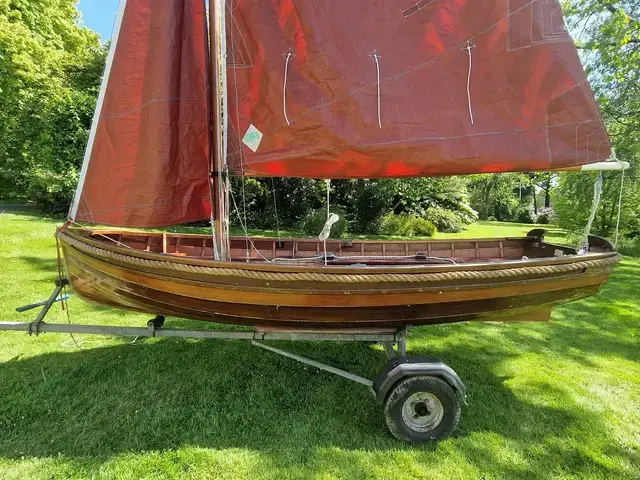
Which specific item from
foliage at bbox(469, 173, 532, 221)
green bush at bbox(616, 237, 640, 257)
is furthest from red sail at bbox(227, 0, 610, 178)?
foliage at bbox(469, 173, 532, 221)

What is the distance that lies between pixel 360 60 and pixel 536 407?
360cm

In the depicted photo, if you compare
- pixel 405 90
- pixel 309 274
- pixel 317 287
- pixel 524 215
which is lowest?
pixel 524 215

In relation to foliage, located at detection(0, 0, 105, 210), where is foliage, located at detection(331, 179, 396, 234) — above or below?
below

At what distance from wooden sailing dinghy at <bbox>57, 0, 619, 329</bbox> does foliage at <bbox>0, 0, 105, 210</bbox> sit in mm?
11238

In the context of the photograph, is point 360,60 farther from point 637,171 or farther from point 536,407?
point 637,171

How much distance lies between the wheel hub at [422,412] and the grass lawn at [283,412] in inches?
6.3

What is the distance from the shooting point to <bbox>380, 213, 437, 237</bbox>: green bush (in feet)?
48.4

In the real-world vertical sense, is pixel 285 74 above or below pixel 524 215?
above

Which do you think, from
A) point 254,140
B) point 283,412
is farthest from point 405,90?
point 283,412

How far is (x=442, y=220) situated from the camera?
672 inches

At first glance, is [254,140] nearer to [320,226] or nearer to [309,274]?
[309,274]

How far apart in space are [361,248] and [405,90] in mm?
2099

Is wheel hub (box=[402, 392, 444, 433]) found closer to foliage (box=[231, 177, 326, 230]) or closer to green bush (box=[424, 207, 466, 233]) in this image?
foliage (box=[231, 177, 326, 230])

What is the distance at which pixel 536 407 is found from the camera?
3537 millimetres
